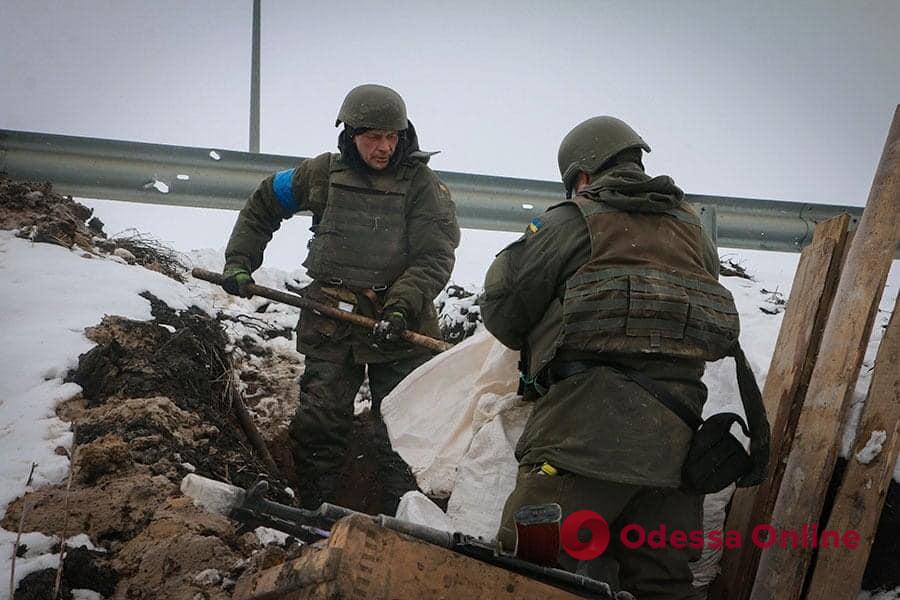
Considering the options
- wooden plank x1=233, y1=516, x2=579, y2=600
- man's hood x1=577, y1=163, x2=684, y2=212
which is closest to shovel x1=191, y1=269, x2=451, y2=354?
man's hood x1=577, y1=163, x2=684, y2=212

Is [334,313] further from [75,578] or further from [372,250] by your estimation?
[75,578]

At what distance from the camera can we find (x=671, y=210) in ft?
9.19

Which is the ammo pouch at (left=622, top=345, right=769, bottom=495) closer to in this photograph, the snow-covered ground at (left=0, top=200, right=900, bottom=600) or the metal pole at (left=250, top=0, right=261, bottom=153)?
the snow-covered ground at (left=0, top=200, right=900, bottom=600)

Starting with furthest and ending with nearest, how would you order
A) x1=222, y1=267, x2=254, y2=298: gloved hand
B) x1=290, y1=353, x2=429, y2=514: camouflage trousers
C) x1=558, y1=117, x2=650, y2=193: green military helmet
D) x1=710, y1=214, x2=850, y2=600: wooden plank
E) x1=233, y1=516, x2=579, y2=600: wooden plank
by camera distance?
x1=222, y1=267, x2=254, y2=298: gloved hand, x1=290, y1=353, x2=429, y2=514: camouflage trousers, x1=710, y1=214, x2=850, y2=600: wooden plank, x1=558, y1=117, x2=650, y2=193: green military helmet, x1=233, y1=516, x2=579, y2=600: wooden plank

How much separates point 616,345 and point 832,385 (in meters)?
1.14

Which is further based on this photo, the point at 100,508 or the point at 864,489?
the point at 864,489

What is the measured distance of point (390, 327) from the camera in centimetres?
418

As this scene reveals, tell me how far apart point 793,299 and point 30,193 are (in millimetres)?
4577

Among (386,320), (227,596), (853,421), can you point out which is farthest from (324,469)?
(853,421)

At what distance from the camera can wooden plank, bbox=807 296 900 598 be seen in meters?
2.96

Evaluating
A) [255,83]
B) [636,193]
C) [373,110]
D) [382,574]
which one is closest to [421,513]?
[382,574]

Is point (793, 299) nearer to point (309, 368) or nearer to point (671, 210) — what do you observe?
point (671, 210)

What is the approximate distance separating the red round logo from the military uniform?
33 mm

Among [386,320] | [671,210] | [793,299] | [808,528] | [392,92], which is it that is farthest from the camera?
[392,92]
